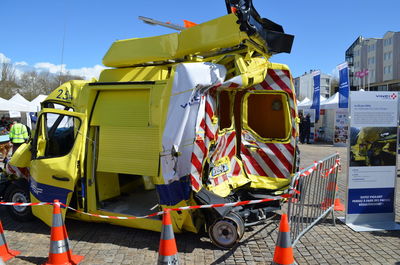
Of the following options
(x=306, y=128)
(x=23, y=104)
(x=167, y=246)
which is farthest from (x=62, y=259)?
(x=23, y=104)

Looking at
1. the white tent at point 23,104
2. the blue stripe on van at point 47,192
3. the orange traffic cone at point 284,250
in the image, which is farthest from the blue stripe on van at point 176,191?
the white tent at point 23,104

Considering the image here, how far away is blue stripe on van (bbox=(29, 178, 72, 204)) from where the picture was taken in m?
4.62

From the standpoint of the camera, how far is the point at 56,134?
539 centimetres

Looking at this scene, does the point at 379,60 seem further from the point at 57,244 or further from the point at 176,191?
the point at 57,244

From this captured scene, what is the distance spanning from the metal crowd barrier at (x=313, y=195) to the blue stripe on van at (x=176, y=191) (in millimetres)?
1288

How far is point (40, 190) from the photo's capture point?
4.79 m

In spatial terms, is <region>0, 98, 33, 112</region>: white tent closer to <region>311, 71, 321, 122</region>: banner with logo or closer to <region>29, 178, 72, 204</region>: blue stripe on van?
<region>29, 178, 72, 204</region>: blue stripe on van

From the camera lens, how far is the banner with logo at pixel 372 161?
17.0 feet

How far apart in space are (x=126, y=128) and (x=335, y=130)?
17336 mm

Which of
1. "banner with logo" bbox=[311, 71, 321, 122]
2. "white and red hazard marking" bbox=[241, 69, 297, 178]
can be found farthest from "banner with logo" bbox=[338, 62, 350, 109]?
Result: "white and red hazard marking" bbox=[241, 69, 297, 178]

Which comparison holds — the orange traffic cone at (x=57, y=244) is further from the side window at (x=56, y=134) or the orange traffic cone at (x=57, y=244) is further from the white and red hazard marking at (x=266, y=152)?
the white and red hazard marking at (x=266, y=152)

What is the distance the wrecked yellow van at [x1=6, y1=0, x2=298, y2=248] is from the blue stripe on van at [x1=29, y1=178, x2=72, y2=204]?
0.6 inches

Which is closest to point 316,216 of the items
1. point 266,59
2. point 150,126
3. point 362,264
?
point 362,264

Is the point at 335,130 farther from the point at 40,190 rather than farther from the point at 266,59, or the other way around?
the point at 40,190
